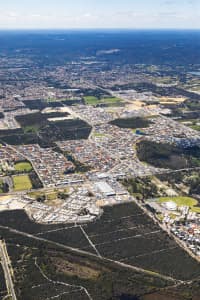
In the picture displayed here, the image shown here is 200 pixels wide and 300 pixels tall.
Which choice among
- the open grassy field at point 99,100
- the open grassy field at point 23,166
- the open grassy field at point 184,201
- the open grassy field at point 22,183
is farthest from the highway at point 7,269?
the open grassy field at point 99,100

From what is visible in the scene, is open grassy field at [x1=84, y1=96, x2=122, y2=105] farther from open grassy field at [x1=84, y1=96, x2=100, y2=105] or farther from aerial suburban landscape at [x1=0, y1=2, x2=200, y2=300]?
aerial suburban landscape at [x1=0, y1=2, x2=200, y2=300]

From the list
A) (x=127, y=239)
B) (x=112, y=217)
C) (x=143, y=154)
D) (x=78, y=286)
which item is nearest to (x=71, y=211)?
(x=112, y=217)

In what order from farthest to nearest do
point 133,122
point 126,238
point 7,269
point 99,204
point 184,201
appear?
point 133,122
point 184,201
point 99,204
point 126,238
point 7,269

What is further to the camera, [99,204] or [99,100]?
[99,100]

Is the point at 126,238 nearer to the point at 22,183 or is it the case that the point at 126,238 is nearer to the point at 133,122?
the point at 22,183

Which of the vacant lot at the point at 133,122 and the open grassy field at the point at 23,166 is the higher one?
the vacant lot at the point at 133,122

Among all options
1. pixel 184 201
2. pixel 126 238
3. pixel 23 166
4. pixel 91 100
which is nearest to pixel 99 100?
pixel 91 100

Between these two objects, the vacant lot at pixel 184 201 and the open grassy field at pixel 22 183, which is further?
the open grassy field at pixel 22 183

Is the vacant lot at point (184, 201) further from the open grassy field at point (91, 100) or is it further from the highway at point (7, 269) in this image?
the open grassy field at point (91, 100)
